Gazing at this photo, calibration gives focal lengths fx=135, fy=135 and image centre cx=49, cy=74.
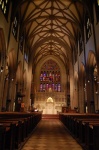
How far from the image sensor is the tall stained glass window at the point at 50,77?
103ft

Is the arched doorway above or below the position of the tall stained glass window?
below

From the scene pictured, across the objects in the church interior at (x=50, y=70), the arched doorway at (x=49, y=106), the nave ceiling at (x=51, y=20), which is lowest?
the arched doorway at (x=49, y=106)

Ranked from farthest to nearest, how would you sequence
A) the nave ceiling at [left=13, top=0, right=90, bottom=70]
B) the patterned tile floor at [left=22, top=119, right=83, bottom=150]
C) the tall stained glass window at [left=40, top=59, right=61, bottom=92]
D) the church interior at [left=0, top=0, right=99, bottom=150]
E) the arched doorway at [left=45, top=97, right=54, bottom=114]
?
the tall stained glass window at [left=40, top=59, right=61, bottom=92] < the arched doorway at [left=45, top=97, right=54, bottom=114] < the nave ceiling at [left=13, top=0, right=90, bottom=70] < the church interior at [left=0, top=0, right=99, bottom=150] < the patterned tile floor at [left=22, top=119, right=83, bottom=150]

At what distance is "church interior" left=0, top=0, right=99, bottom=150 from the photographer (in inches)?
213

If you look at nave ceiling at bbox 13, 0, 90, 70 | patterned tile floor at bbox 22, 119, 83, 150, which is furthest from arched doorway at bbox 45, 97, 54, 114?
patterned tile floor at bbox 22, 119, 83, 150

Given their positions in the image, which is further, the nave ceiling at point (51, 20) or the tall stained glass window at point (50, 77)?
the tall stained glass window at point (50, 77)

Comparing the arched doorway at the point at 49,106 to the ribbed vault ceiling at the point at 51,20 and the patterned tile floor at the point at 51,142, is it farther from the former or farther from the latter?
the patterned tile floor at the point at 51,142

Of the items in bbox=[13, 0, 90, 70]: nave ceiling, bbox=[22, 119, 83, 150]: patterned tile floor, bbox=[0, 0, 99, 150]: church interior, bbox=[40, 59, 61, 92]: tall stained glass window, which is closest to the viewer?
bbox=[22, 119, 83, 150]: patterned tile floor

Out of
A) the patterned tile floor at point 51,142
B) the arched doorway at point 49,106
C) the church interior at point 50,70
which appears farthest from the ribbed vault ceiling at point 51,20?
the patterned tile floor at point 51,142

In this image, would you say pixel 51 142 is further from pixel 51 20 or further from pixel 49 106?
pixel 49 106

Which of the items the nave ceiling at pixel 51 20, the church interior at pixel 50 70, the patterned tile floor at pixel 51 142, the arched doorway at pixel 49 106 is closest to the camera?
the patterned tile floor at pixel 51 142

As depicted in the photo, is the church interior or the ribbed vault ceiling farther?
the ribbed vault ceiling

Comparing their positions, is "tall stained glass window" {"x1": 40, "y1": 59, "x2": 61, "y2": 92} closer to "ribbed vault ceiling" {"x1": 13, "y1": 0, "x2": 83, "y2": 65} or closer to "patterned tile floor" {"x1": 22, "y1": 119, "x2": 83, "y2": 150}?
"ribbed vault ceiling" {"x1": 13, "y1": 0, "x2": 83, "y2": 65}

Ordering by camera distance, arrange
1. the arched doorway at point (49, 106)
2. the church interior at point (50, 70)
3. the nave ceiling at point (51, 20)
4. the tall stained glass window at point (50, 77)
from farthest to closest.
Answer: the tall stained glass window at point (50, 77), the arched doorway at point (49, 106), the nave ceiling at point (51, 20), the church interior at point (50, 70)
